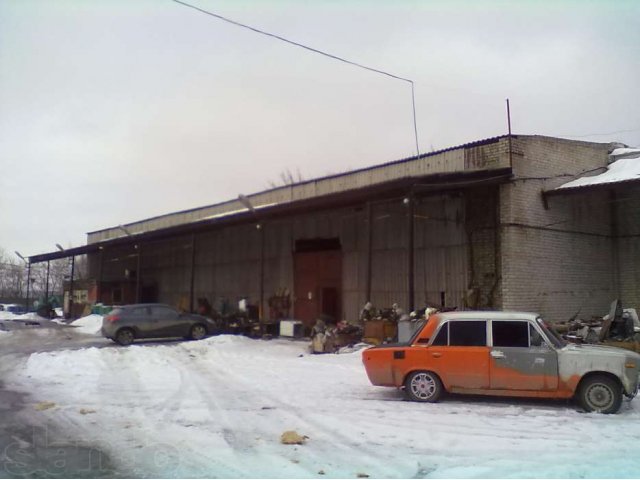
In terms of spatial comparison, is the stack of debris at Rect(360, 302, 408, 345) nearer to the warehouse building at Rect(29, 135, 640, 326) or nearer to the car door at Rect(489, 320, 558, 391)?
the warehouse building at Rect(29, 135, 640, 326)

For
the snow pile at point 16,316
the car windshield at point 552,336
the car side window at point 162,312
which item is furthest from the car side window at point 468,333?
the snow pile at point 16,316

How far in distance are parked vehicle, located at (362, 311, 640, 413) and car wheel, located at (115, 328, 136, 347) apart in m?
13.3

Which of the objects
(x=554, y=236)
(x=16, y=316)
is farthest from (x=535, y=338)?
(x=16, y=316)

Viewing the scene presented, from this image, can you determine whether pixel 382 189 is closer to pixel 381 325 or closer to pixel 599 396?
pixel 381 325

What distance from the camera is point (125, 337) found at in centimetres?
1980

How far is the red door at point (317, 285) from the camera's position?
21.8m

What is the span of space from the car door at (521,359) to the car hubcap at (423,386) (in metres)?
0.93

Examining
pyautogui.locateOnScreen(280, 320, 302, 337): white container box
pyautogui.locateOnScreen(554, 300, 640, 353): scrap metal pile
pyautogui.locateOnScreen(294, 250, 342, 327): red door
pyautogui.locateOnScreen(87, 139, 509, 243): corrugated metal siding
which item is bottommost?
pyautogui.locateOnScreen(280, 320, 302, 337): white container box

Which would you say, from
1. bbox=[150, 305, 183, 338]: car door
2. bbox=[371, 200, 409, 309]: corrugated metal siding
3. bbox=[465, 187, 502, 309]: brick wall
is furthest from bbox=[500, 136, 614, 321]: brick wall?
bbox=[150, 305, 183, 338]: car door

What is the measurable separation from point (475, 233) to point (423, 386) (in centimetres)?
863

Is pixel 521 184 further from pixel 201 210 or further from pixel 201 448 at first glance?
pixel 201 210

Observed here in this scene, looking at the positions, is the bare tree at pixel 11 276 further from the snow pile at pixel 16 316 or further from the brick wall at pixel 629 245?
the brick wall at pixel 629 245

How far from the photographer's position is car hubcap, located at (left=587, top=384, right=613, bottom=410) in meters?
7.98

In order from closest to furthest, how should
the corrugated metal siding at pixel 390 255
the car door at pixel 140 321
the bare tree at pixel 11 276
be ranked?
the corrugated metal siding at pixel 390 255, the car door at pixel 140 321, the bare tree at pixel 11 276
